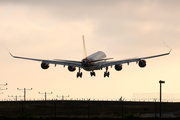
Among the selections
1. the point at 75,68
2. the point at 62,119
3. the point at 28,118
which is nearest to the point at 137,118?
the point at 62,119

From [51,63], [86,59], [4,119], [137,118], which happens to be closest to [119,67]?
[86,59]

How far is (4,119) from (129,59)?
44393 millimetres

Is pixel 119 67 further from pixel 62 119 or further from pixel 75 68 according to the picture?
pixel 62 119

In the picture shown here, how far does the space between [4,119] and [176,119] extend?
23961mm

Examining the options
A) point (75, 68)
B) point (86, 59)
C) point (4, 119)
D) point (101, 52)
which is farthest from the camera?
point (101, 52)

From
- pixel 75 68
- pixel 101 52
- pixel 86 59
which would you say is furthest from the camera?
pixel 101 52

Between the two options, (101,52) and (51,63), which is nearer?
(51,63)

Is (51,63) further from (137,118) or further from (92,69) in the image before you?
(137,118)

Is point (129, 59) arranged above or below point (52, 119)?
above

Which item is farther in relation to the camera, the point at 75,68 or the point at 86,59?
the point at 75,68

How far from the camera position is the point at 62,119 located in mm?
50625

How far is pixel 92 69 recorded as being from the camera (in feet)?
278

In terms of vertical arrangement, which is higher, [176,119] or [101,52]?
[101,52]

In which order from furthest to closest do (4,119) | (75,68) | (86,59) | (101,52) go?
(101,52) < (75,68) < (86,59) < (4,119)
